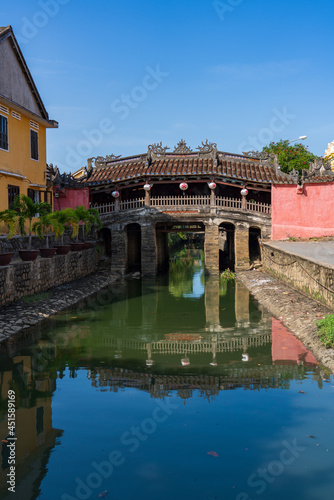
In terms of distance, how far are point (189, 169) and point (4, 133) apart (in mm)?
9672

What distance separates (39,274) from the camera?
617 inches

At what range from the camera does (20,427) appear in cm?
669

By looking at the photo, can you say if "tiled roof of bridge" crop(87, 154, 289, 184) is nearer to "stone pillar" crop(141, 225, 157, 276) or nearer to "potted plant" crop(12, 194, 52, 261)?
"stone pillar" crop(141, 225, 157, 276)

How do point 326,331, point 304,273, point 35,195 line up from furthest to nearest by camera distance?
point 35,195 < point 304,273 < point 326,331

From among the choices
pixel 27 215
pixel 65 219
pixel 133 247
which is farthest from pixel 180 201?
pixel 27 215

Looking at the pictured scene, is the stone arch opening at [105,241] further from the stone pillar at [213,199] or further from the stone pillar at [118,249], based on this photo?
the stone pillar at [213,199]

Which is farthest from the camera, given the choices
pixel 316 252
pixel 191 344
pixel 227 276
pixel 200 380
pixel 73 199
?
pixel 73 199

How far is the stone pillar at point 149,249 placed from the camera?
2420 cm

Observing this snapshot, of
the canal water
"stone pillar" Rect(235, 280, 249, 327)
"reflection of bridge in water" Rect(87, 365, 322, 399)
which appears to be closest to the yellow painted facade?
the canal water

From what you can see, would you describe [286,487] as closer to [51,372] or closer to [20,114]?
[51,372]

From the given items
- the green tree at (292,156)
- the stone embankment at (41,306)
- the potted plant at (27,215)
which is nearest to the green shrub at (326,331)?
the stone embankment at (41,306)

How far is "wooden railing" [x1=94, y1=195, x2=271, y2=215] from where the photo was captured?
24.2 metres

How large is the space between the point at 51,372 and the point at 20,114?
13.3m

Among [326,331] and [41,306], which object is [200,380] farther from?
[41,306]
